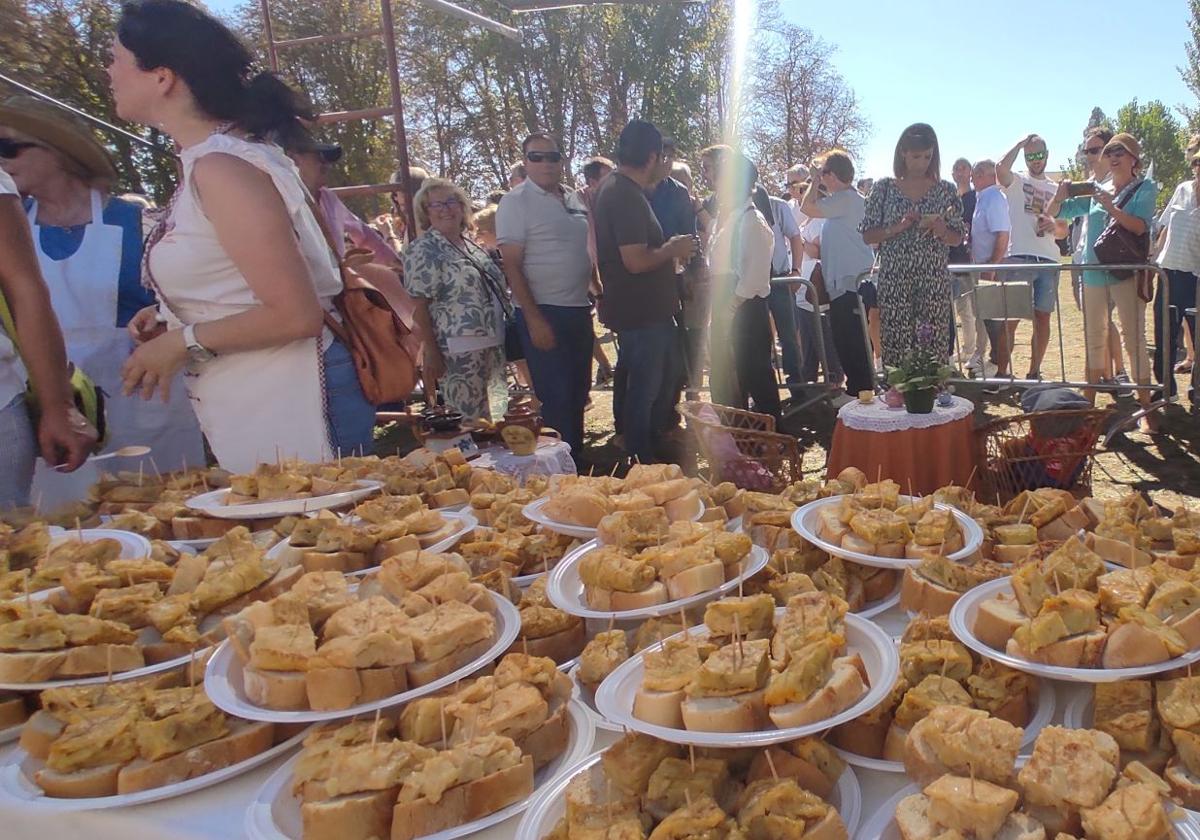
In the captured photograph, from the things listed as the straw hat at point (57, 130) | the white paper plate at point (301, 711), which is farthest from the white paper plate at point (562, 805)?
the straw hat at point (57, 130)

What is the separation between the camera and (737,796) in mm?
1169

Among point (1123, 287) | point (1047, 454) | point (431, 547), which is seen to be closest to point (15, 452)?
point (431, 547)

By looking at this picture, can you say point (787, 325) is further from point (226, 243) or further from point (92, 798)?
point (92, 798)

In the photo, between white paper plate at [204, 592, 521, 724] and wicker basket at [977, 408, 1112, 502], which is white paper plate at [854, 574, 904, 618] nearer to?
white paper plate at [204, 592, 521, 724]

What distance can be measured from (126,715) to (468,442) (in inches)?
108

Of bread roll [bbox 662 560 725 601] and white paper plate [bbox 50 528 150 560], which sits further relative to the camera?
white paper plate [bbox 50 528 150 560]

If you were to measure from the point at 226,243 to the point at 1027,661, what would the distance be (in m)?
2.16

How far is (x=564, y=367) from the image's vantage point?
5.51 metres

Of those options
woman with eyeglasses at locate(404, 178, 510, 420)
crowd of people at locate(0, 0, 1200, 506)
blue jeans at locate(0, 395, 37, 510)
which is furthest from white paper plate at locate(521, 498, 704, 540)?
woman with eyeglasses at locate(404, 178, 510, 420)

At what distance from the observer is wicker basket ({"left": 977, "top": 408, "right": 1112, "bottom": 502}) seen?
423 cm

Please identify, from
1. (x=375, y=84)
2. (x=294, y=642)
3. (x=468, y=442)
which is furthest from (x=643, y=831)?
(x=375, y=84)

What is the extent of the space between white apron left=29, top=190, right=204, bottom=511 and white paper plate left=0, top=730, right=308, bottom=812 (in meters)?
2.14

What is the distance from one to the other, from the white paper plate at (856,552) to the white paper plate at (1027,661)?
16 cm

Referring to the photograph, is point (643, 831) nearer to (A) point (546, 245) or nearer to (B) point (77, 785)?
(B) point (77, 785)
